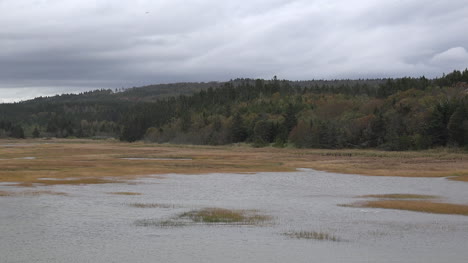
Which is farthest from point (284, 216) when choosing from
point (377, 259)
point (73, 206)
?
point (73, 206)

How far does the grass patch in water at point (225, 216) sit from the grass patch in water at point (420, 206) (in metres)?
7.30

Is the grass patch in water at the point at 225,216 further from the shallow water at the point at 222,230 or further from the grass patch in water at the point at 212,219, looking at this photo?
the shallow water at the point at 222,230

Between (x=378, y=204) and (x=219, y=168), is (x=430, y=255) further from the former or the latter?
(x=219, y=168)

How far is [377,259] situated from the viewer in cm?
2075

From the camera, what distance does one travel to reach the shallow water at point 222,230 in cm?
2150

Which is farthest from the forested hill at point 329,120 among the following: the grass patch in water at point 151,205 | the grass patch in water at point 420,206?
the grass patch in water at point 151,205

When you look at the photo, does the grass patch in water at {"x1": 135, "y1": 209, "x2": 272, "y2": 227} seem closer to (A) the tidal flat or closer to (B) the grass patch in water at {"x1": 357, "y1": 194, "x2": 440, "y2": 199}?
(A) the tidal flat

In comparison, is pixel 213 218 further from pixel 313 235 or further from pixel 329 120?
pixel 329 120

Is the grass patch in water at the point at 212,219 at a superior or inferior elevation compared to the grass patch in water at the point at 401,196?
superior

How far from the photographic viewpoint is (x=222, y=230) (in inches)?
1019

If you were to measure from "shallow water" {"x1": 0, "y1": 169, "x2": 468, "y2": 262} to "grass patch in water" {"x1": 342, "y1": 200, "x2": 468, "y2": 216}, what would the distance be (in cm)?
136

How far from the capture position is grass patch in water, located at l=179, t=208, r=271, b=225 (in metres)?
28.0

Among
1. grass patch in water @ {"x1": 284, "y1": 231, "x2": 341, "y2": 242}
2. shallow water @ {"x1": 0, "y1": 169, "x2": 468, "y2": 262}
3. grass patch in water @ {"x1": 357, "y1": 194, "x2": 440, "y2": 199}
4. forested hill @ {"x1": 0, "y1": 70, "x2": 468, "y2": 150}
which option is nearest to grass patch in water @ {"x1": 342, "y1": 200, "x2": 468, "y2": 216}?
shallow water @ {"x1": 0, "y1": 169, "x2": 468, "y2": 262}

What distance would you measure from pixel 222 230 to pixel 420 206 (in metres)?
13.5
